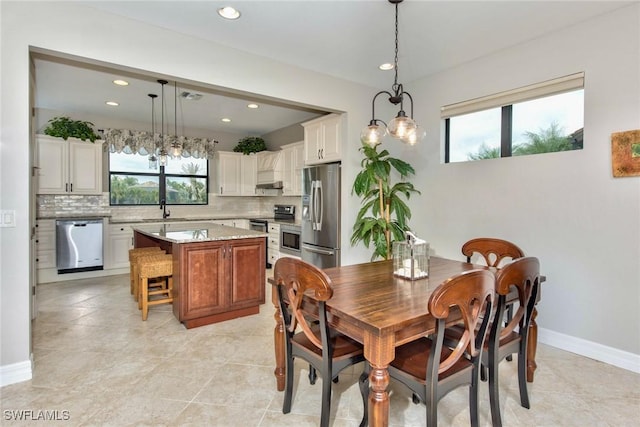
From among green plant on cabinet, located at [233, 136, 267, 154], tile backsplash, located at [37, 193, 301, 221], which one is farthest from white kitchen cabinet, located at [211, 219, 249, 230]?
green plant on cabinet, located at [233, 136, 267, 154]

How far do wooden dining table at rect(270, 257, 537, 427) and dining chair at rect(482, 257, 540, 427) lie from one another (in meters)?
0.26

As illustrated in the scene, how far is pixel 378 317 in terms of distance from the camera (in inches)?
55.1

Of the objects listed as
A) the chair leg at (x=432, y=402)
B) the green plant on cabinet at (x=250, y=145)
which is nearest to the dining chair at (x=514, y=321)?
the chair leg at (x=432, y=402)

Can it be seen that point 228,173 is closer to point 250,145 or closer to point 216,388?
point 250,145

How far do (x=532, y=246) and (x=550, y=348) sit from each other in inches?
34.7

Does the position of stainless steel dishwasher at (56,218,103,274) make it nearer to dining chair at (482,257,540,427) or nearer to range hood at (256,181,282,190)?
range hood at (256,181,282,190)

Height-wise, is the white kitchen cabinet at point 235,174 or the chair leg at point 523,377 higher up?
the white kitchen cabinet at point 235,174

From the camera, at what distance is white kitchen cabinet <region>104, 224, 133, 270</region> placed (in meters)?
5.20

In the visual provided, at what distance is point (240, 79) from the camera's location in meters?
3.10

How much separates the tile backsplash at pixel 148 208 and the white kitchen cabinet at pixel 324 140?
1.63m

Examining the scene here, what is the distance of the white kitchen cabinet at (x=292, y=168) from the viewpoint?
550cm

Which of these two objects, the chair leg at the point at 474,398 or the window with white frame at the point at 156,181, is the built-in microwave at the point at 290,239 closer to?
the window with white frame at the point at 156,181

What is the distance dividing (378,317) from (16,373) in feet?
8.12

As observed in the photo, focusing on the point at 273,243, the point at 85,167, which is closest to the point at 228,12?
the point at 273,243
